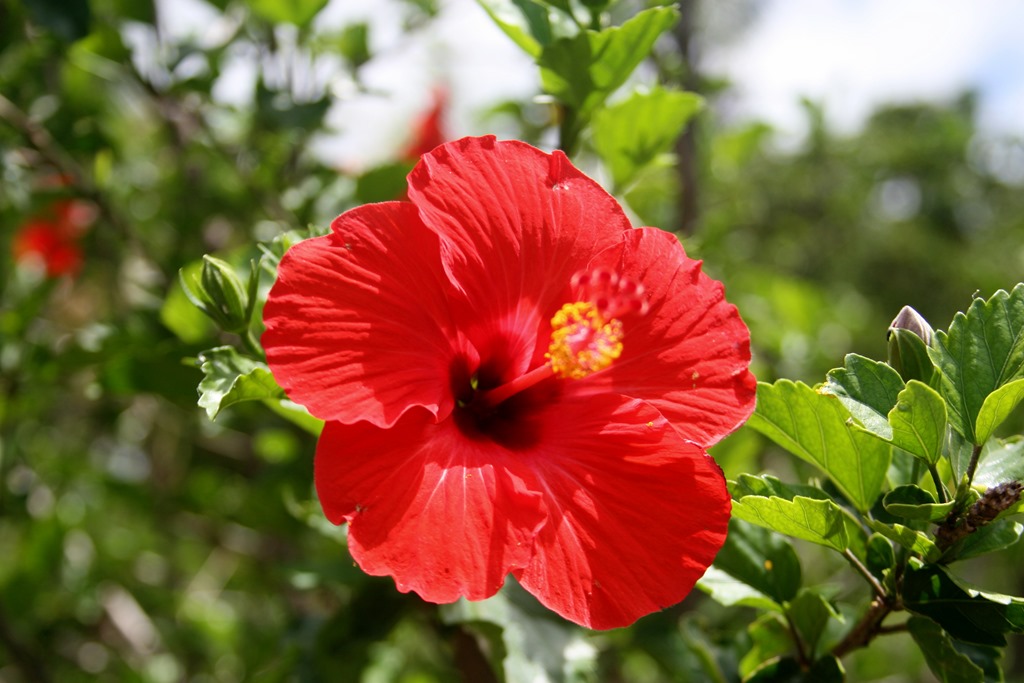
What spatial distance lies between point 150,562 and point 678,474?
3.02 metres

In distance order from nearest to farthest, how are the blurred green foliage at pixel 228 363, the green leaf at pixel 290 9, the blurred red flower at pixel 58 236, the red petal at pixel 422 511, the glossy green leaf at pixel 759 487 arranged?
the red petal at pixel 422 511, the glossy green leaf at pixel 759 487, the blurred green foliage at pixel 228 363, the green leaf at pixel 290 9, the blurred red flower at pixel 58 236

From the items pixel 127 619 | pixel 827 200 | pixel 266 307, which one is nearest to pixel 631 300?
pixel 266 307

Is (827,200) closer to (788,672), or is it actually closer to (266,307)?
(788,672)

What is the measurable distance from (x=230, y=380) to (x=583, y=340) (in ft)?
1.26

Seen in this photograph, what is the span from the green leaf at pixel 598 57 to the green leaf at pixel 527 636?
689mm

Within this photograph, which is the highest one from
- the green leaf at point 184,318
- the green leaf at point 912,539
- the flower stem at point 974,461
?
the flower stem at point 974,461

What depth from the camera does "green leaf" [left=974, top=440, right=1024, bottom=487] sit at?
88 centimetres

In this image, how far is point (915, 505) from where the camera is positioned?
2.73ft

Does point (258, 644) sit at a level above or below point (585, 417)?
below

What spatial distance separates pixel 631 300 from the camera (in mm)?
887

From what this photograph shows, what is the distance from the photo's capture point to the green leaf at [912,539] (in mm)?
846

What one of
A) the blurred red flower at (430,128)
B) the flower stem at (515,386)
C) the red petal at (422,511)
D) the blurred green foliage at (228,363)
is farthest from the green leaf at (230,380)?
the blurred red flower at (430,128)

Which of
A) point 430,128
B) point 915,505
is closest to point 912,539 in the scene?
point 915,505

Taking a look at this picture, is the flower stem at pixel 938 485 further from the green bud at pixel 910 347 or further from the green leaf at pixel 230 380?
the green leaf at pixel 230 380
